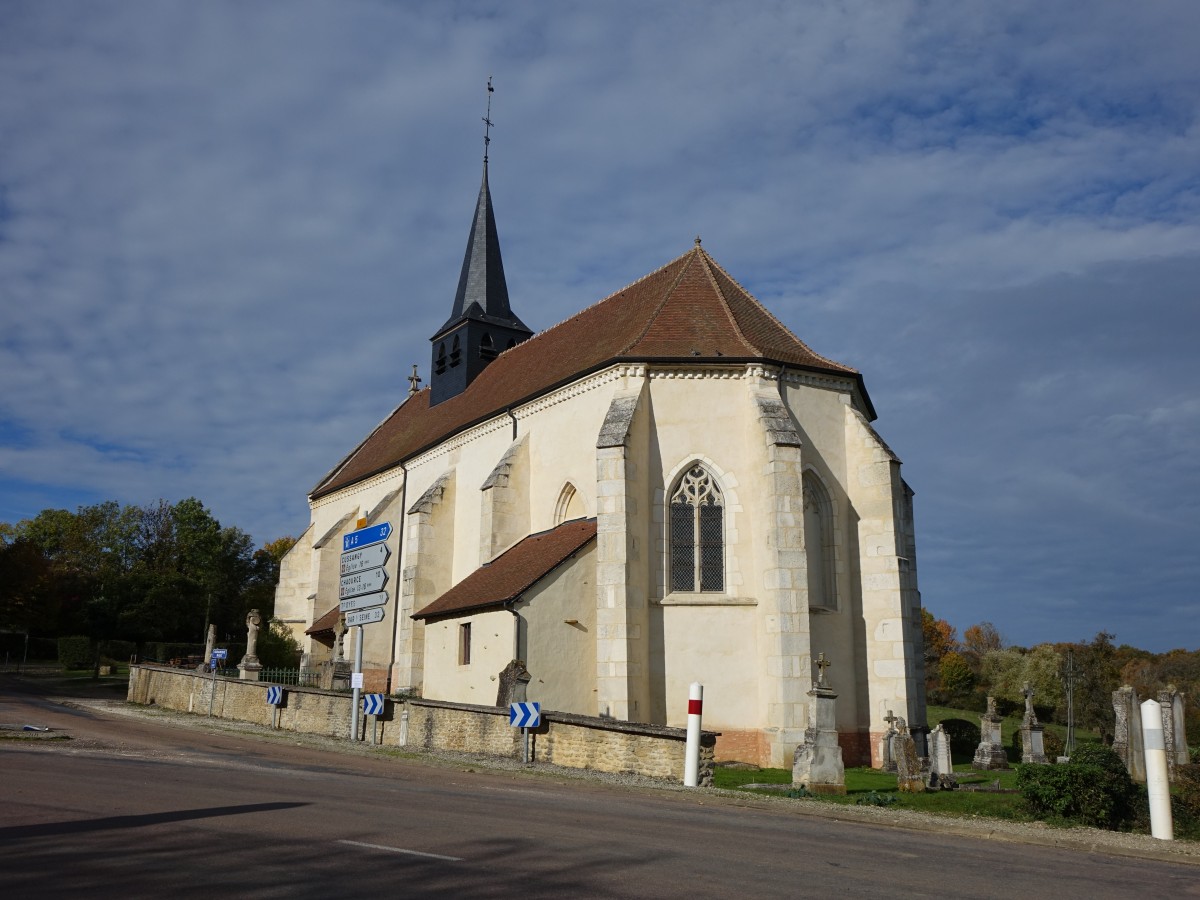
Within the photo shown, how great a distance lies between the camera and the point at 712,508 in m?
21.0

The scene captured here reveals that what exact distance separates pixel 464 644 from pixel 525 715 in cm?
678

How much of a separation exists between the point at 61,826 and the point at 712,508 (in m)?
15.2

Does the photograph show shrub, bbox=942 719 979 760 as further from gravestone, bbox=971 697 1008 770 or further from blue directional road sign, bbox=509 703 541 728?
blue directional road sign, bbox=509 703 541 728

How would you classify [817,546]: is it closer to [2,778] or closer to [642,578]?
[642,578]

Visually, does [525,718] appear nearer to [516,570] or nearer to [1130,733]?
[516,570]

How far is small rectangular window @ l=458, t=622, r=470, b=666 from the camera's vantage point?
22578 millimetres

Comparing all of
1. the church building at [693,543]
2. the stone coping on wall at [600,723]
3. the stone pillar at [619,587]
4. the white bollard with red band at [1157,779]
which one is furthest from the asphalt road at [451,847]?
the church building at [693,543]

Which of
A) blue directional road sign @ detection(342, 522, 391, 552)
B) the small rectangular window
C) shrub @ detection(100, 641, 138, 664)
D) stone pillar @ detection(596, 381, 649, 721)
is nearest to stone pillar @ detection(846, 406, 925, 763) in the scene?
stone pillar @ detection(596, 381, 649, 721)

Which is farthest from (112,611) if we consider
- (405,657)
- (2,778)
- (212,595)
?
(2,778)

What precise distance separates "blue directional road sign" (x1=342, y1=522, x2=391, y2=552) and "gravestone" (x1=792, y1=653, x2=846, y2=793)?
8.94 m

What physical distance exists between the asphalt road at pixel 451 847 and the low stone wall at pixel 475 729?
7.97 feet

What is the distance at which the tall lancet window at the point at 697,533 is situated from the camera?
2059 centimetres

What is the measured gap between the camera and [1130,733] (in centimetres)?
1886

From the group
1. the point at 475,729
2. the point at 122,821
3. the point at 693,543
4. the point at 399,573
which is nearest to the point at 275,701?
the point at 475,729
